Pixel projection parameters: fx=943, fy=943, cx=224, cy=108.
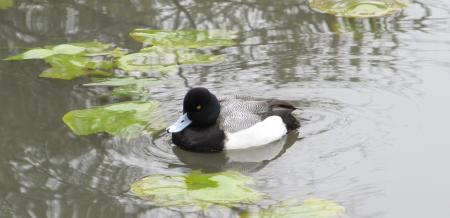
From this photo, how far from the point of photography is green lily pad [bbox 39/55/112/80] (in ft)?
32.9

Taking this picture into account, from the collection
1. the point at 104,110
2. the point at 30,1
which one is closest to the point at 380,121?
the point at 104,110

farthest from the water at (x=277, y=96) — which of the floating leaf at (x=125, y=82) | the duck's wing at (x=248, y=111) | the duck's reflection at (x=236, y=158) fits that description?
the duck's wing at (x=248, y=111)

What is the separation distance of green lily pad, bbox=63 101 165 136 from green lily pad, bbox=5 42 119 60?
1.52 metres

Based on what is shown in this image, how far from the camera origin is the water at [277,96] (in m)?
7.54

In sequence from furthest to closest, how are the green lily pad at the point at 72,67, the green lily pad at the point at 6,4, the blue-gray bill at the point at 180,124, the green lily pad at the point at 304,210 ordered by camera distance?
the green lily pad at the point at 6,4
the green lily pad at the point at 72,67
the blue-gray bill at the point at 180,124
the green lily pad at the point at 304,210

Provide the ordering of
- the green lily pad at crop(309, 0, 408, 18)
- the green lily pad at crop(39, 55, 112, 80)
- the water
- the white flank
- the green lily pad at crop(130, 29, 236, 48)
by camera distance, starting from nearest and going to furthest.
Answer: the water < the white flank < the green lily pad at crop(39, 55, 112, 80) < the green lily pad at crop(130, 29, 236, 48) < the green lily pad at crop(309, 0, 408, 18)

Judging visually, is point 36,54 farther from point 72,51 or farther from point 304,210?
point 304,210

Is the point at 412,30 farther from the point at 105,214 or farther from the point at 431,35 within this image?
the point at 105,214

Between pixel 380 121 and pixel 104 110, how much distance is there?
259cm

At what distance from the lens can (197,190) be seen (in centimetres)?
735

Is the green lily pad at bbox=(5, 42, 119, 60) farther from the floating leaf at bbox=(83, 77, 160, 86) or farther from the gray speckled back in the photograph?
the gray speckled back

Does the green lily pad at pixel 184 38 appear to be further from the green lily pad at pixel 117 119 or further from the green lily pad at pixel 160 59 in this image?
the green lily pad at pixel 117 119

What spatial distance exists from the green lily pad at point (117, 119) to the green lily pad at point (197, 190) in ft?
3.70

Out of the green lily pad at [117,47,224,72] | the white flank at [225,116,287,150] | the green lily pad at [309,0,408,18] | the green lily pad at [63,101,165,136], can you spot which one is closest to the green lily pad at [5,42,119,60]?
the green lily pad at [117,47,224,72]
